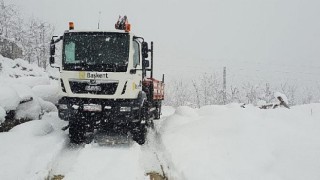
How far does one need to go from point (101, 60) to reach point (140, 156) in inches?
114

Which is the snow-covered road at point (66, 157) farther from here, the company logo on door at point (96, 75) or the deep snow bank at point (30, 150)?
the company logo on door at point (96, 75)

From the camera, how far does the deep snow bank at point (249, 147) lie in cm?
595

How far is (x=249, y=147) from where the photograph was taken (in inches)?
287

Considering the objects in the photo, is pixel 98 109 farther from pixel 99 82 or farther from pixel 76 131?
pixel 76 131

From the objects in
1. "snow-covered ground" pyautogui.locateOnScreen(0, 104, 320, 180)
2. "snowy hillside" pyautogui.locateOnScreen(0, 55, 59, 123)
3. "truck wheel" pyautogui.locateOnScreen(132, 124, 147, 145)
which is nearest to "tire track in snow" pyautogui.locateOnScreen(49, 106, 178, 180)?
"snow-covered ground" pyautogui.locateOnScreen(0, 104, 320, 180)

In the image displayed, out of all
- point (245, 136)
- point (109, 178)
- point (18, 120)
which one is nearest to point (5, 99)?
point (18, 120)

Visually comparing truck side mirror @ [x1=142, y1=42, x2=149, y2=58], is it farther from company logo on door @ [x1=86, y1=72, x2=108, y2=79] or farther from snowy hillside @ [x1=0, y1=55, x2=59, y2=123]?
snowy hillside @ [x1=0, y1=55, x2=59, y2=123]

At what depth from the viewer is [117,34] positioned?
971 centimetres

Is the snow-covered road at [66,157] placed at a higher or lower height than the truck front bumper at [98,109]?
lower

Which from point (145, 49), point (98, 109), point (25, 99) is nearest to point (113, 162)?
point (98, 109)

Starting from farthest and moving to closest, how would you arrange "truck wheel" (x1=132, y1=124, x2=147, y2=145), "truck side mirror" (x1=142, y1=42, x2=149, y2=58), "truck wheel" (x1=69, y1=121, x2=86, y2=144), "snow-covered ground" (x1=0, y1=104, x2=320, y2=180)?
"truck side mirror" (x1=142, y1=42, x2=149, y2=58) < "truck wheel" (x1=132, y1=124, x2=147, y2=145) < "truck wheel" (x1=69, y1=121, x2=86, y2=144) < "snow-covered ground" (x1=0, y1=104, x2=320, y2=180)

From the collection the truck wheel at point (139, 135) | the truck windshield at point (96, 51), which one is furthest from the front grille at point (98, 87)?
the truck wheel at point (139, 135)

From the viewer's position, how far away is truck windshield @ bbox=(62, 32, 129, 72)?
9.42 metres

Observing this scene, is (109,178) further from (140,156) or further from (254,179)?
(254,179)
